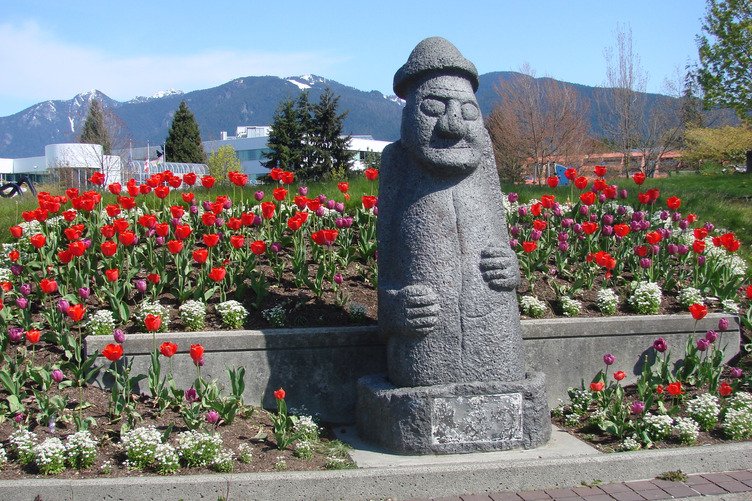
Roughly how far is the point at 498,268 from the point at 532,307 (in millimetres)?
1626

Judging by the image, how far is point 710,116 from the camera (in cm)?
4669

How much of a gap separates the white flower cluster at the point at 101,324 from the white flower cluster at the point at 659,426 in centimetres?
422

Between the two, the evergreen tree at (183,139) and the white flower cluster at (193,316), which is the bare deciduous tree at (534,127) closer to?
the evergreen tree at (183,139)

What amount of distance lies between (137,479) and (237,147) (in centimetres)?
9391

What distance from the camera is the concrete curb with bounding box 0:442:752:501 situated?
4688mm

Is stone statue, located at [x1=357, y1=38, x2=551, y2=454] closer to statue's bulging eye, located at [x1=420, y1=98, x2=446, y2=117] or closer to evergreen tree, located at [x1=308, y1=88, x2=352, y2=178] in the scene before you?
statue's bulging eye, located at [x1=420, y1=98, x2=446, y2=117]

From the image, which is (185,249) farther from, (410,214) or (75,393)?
(410,214)

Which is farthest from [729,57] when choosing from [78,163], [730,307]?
[78,163]

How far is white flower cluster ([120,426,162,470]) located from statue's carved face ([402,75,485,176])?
2.65 m

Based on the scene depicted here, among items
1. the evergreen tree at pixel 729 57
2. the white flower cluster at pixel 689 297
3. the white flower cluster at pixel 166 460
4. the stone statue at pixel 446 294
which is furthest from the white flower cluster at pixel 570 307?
the evergreen tree at pixel 729 57

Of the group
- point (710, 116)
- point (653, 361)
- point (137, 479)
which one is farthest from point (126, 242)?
point (710, 116)

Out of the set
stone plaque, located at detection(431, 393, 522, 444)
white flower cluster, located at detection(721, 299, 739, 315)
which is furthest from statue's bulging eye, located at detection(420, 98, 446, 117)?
white flower cluster, located at detection(721, 299, 739, 315)

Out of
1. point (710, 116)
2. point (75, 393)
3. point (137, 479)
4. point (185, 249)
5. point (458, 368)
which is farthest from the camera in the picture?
point (710, 116)

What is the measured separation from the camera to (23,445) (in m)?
4.95
